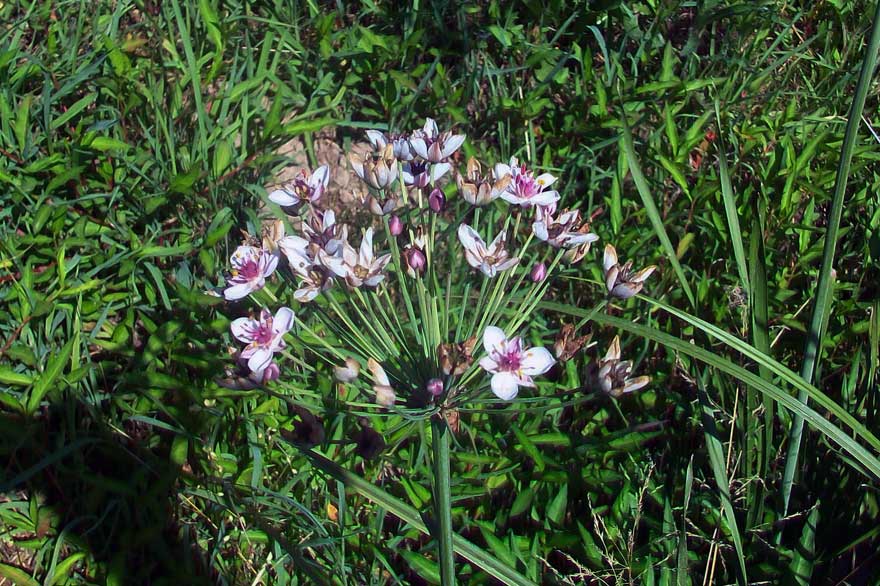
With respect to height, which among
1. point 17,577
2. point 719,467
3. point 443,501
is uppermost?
point 443,501

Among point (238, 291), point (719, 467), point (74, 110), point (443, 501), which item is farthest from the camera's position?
point (74, 110)

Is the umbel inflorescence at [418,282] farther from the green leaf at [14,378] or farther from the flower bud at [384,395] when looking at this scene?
the green leaf at [14,378]

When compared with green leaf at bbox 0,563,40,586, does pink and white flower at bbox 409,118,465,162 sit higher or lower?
higher

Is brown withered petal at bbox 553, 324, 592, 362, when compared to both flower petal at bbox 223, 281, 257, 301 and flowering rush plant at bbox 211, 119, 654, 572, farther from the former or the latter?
flower petal at bbox 223, 281, 257, 301

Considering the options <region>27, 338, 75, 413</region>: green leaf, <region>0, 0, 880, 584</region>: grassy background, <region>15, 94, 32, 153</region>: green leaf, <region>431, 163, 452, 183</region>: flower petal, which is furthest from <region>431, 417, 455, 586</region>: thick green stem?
<region>15, 94, 32, 153</region>: green leaf

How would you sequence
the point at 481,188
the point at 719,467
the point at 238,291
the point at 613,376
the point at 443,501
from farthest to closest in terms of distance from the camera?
the point at 719,467 → the point at 481,188 → the point at 238,291 → the point at 613,376 → the point at 443,501

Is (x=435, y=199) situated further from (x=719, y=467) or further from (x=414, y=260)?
(x=719, y=467)

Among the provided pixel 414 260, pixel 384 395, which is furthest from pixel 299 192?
pixel 384 395

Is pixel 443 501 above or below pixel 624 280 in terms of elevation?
below
